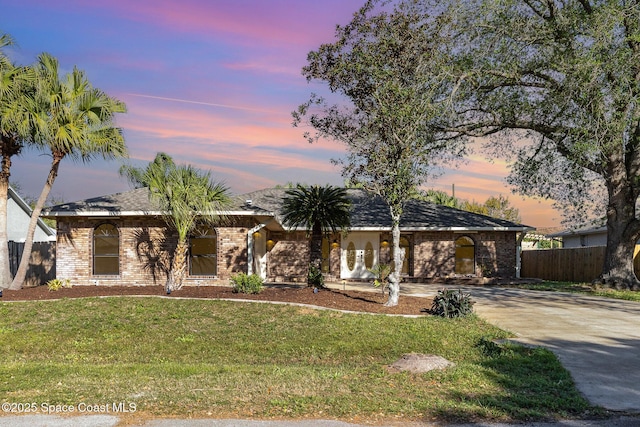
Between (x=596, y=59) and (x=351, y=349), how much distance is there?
46.9 ft

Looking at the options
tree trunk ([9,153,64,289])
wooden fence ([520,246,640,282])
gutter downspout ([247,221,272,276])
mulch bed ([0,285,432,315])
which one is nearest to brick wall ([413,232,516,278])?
wooden fence ([520,246,640,282])

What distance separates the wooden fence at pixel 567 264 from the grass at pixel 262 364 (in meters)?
17.1

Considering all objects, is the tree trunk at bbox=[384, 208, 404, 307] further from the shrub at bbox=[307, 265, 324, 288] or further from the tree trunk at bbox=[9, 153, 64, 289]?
the tree trunk at bbox=[9, 153, 64, 289]

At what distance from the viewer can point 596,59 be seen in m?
19.1

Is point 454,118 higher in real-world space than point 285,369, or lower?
higher

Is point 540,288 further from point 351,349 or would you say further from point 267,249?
point 351,349

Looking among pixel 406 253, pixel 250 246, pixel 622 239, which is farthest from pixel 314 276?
pixel 622 239

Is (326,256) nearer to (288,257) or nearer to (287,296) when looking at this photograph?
(288,257)

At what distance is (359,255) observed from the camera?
2833cm

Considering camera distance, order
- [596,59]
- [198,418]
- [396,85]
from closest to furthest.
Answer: [198,418], [396,85], [596,59]

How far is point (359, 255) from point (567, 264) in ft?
39.5

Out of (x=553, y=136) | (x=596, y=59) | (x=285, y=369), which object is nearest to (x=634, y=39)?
(x=596, y=59)

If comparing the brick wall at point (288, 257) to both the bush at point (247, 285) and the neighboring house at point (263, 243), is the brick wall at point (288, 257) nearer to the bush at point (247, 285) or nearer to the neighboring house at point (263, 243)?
the neighboring house at point (263, 243)

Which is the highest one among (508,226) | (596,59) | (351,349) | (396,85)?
(596,59)
